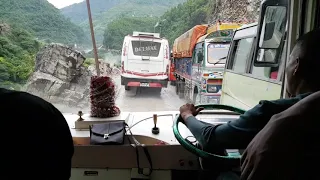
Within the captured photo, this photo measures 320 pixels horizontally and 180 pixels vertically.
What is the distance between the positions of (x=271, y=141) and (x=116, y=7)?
2.11 m

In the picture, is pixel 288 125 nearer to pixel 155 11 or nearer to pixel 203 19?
pixel 155 11

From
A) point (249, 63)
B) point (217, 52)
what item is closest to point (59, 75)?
point (249, 63)

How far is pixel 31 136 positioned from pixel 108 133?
1.02 m

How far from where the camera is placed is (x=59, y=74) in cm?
209

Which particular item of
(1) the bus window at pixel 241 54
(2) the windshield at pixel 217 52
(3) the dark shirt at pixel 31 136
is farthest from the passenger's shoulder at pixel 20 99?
(2) the windshield at pixel 217 52

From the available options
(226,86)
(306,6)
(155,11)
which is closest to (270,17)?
(306,6)

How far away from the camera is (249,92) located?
281cm

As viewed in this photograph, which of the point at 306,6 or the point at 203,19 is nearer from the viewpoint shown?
the point at 306,6

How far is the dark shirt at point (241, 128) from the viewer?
3.15 feet

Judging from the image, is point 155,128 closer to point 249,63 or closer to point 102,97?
point 102,97

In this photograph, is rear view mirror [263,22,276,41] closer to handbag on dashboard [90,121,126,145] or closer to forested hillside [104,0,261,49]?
forested hillside [104,0,261,49]

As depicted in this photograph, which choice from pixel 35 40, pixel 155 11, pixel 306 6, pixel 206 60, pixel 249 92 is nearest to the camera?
pixel 306 6

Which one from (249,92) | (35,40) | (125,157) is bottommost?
(125,157)

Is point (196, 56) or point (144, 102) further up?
point (196, 56)
